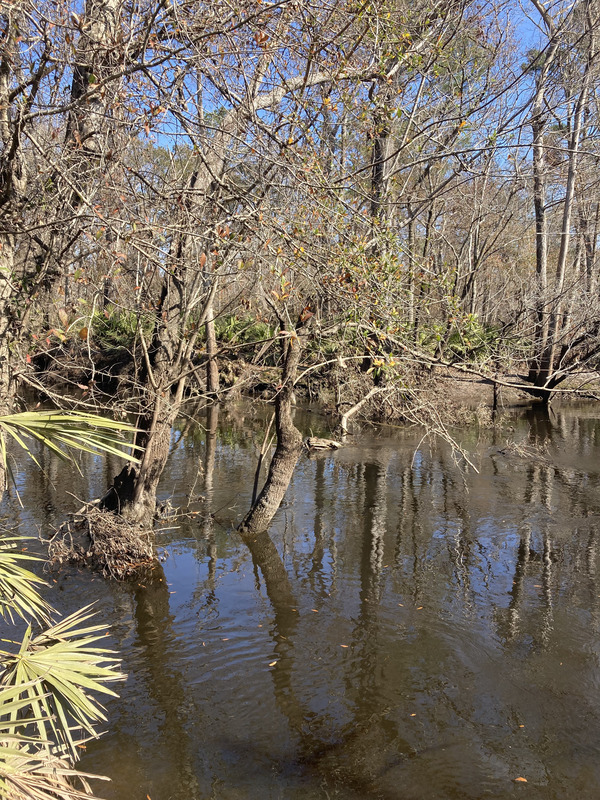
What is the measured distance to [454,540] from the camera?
27.2 feet

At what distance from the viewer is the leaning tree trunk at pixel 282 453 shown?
7.88 meters

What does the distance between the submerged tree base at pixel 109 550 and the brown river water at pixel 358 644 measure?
0.21m

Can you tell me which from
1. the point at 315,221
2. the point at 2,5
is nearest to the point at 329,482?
the point at 315,221

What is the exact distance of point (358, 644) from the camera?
5.71m

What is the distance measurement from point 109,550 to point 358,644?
9.52ft

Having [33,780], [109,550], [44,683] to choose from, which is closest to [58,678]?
[44,683]

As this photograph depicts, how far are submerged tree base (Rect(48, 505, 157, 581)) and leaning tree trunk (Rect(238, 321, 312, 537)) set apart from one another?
4.89ft

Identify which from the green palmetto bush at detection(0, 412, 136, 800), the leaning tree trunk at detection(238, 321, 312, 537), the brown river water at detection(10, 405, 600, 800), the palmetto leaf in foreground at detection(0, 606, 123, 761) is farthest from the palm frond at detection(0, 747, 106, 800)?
the leaning tree trunk at detection(238, 321, 312, 537)

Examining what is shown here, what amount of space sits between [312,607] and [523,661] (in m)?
2.00

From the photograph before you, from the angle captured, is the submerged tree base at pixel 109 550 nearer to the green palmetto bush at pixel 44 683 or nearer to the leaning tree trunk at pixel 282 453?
the leaning tree trunk at pixel 282 453

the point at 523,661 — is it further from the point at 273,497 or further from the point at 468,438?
the point at 468,438

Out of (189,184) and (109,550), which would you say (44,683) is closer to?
(109,550)

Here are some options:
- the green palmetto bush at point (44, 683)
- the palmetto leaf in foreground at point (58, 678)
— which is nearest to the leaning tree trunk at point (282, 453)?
the green palmetto bush at point (44, 683)

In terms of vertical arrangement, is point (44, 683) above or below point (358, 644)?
above
